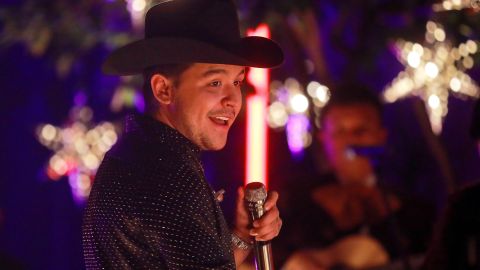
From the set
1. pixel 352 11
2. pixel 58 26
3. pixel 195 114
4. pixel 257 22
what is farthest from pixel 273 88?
pixel 195 114

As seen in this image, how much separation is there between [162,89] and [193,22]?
31 cm

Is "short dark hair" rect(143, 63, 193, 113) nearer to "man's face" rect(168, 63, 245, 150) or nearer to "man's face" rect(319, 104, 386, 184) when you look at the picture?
"man's face" rect(168, 63, 245, 150)

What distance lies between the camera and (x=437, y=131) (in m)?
8.05

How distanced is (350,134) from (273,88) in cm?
181

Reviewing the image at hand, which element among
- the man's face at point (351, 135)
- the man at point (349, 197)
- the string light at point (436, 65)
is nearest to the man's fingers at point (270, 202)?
the man at point (349, 197)

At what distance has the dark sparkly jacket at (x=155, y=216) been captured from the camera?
2805 mm

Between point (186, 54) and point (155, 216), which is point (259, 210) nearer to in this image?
point (155, 216)

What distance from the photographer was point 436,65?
22.8 ft

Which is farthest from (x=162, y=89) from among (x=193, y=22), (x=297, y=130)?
(x=297, y=130)

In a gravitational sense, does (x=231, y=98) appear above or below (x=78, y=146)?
below

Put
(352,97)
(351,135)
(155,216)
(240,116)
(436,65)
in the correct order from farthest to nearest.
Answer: (240,116) → (436,65) → (352,97) → (351,135) → (155,216)

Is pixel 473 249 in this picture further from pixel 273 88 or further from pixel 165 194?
pixel 273 88

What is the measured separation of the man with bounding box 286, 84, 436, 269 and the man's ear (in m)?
2.69

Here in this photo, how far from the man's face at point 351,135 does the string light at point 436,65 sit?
975 mm
